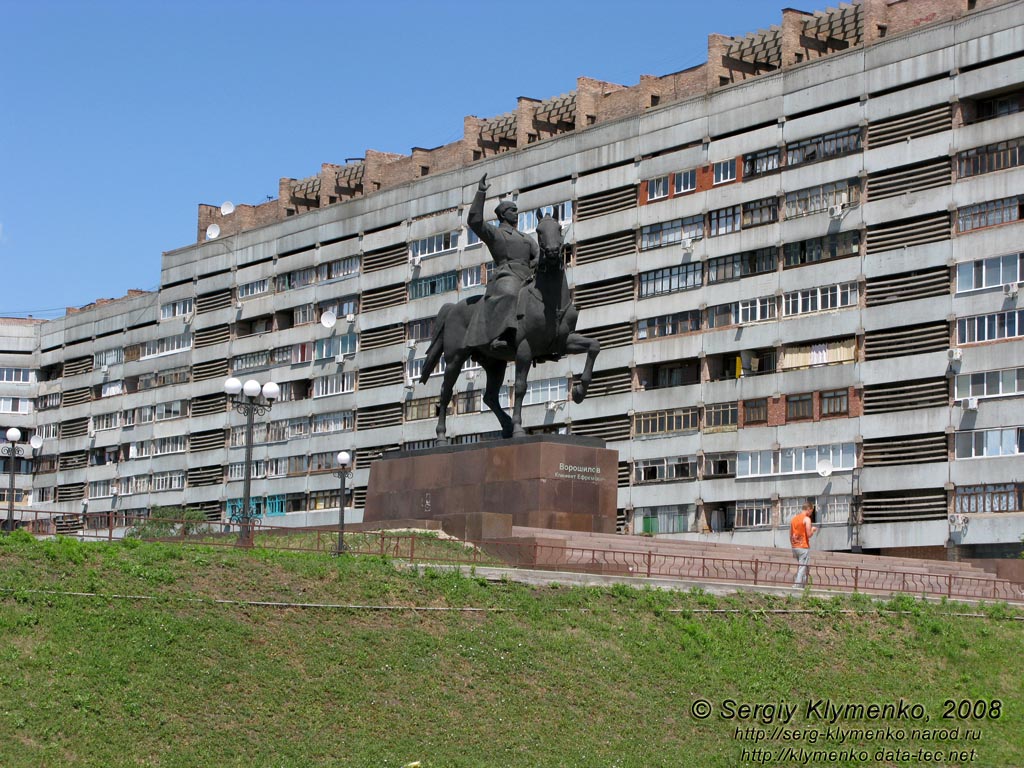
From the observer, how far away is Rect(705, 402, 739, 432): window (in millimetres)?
70438

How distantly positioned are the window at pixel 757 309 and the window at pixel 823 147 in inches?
221

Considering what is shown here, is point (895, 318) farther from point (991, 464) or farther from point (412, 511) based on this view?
point (412, 511)

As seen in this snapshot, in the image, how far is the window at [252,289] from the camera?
93.8 metres

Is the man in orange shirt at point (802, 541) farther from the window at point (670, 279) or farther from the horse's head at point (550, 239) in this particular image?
the window at point (670, 279)

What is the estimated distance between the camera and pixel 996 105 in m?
63.7

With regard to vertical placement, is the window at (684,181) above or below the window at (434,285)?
above

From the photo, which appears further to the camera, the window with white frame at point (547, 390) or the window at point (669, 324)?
the window with white frame at point (547, 390)

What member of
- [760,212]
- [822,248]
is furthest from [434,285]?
[822,248]

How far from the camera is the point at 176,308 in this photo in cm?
9925

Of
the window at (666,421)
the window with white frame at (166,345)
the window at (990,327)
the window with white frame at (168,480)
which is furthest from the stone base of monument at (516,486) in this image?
the window with white frame at (166,345)

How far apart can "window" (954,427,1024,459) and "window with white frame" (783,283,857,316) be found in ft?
23.3

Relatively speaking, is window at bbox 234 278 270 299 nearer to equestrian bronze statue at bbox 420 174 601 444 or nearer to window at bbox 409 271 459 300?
window at bbox 409 271 459 300

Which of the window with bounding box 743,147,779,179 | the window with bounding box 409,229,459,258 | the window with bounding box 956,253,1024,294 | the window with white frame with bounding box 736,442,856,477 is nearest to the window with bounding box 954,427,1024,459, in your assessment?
the window with white frame with bounding box 736,442,856,477

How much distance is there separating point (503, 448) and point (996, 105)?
3215cm
